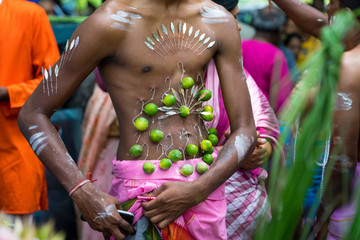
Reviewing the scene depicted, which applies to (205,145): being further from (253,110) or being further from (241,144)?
(253,110)

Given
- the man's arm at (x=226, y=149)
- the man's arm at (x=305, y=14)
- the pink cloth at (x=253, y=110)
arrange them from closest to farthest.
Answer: the man's arm at (x=226, y=149) < the pink cloth at (x=253, y=110) < the man's arm at (x=305, y=14)

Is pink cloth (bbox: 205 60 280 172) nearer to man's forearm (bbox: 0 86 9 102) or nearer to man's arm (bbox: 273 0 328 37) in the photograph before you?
man's arm (bbox: 273 0 328 37)

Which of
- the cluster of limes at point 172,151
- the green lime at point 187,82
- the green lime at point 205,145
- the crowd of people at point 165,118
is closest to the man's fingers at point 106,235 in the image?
the crowd of people at point 165,118

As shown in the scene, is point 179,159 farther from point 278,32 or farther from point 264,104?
point 278,32

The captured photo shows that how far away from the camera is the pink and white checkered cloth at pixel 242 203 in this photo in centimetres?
237

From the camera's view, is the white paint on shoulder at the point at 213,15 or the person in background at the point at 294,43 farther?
the person in background at the point at 294,43

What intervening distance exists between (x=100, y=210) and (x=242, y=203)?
859 mm

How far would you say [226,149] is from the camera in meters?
1.97

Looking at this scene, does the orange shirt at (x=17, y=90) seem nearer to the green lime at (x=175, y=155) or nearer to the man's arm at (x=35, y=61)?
the man's arm at (x=35, y=61)

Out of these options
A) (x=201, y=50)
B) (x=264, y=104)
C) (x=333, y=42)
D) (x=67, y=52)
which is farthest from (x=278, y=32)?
(x=333, y=42)

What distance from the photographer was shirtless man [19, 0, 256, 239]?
6.02 feet

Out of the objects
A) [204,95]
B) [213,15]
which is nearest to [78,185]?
[204,95]

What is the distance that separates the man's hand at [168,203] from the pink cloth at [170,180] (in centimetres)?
5

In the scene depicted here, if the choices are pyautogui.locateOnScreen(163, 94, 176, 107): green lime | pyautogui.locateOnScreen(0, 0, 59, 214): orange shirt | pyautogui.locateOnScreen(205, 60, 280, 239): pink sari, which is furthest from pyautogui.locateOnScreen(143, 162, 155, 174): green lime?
pyautogui.locateOnScreen(0, 0, 59, 214): orange shirt
